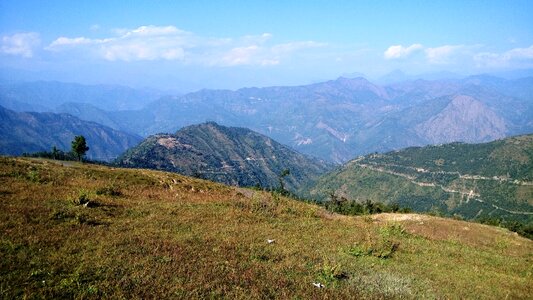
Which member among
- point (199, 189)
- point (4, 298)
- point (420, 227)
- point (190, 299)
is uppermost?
point (4, 298)

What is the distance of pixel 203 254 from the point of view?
1573 centimetres

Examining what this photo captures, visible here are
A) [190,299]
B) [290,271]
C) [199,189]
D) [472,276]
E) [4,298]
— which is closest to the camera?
[4,298]

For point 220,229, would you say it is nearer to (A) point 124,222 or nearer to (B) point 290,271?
(A) point 124,222

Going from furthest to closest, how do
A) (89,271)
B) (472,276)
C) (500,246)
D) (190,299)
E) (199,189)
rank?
1. (199,189)
2. (500,246)
3. (472,276)
4. (89,271)
5. (190,299)

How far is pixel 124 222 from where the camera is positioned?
62.8 feet

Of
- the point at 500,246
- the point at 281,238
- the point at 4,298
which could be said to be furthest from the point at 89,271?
the point at 500,246

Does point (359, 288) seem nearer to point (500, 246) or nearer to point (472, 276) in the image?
point (472, 276)

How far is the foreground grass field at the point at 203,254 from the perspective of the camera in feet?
39.6

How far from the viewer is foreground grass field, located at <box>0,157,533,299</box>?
12.1 m

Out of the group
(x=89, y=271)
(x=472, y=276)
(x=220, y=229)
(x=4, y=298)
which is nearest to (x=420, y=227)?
(x=472, y=276)

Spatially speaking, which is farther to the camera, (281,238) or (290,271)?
(281,238)

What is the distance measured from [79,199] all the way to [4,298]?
11555 millimetres

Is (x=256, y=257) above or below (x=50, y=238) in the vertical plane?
below

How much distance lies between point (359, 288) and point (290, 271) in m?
2.84
